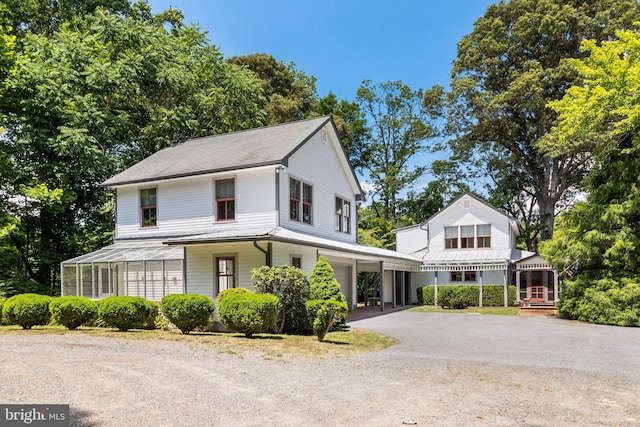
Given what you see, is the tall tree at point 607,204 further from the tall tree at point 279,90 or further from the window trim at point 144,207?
the tall tree at point 279,90

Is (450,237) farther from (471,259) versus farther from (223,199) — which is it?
(223,199)

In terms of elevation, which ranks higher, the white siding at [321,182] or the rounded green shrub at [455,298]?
the white siding at [321,182]

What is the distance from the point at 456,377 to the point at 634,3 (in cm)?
2992

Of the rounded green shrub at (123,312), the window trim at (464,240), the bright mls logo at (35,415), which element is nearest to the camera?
the bright mls logo at (35,415)

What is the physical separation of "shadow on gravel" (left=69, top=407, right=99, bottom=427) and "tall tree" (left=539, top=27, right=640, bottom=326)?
18.7 metres

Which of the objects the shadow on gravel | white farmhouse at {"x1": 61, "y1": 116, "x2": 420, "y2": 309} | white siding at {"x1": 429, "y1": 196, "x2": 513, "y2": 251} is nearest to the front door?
white siding at {"x1": 429, "y1": 196, "x2": 513, "y2": 251}

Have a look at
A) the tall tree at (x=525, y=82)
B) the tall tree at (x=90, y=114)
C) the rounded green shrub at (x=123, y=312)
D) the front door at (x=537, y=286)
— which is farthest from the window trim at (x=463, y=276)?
the rounded green shrub at (x=123, y=312)

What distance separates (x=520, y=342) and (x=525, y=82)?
71.1ft

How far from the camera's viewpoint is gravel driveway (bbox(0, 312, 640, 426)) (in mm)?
5535

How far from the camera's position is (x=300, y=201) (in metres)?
18.5

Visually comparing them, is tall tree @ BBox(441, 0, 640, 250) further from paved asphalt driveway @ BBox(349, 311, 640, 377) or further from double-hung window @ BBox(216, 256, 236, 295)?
double-hung window @ BBox(216, 256, 236, 295)

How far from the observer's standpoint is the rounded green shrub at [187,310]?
42.2ft

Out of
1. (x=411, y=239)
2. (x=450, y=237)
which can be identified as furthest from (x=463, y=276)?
(x=411, y=239)

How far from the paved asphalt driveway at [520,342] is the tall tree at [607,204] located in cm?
134
